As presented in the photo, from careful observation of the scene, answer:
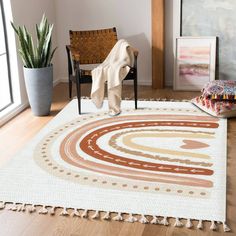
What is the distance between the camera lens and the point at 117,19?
5.42m

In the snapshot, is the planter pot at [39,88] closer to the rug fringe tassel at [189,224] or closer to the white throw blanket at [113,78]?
the white throw blanket at [113,78]

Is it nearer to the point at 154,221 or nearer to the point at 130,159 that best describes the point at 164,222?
the point at 154,221

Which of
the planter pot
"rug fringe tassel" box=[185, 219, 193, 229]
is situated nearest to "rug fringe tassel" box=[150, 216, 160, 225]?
"rug fringe tassel" box=[185, 219, 193, 229]

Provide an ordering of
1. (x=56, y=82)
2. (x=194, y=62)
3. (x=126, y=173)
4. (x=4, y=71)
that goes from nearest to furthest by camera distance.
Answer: (x=126, y=173)
(x=4, y=71)
(x=194, y=62)
(x=56, y=82)

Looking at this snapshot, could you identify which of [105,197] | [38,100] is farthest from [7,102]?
[105,197]

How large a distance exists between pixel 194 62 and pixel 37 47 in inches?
70.0

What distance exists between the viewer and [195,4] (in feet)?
16.7

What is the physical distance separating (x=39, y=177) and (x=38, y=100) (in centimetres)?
144

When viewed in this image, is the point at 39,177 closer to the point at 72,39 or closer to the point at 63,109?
the point at 63,109

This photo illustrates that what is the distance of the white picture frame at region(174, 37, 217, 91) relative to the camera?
16.9ft

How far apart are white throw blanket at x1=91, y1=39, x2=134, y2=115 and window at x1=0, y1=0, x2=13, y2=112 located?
934 millimetres

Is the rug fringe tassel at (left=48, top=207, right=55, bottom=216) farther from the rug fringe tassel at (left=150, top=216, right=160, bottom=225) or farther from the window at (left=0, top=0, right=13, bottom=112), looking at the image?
the window at (left=0, top=0, right=13, bottom=112)

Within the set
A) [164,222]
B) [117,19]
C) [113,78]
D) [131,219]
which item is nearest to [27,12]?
[117,19]

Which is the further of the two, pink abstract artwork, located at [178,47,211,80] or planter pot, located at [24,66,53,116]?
pink abstract artwork, located at [178,47,211,80]
